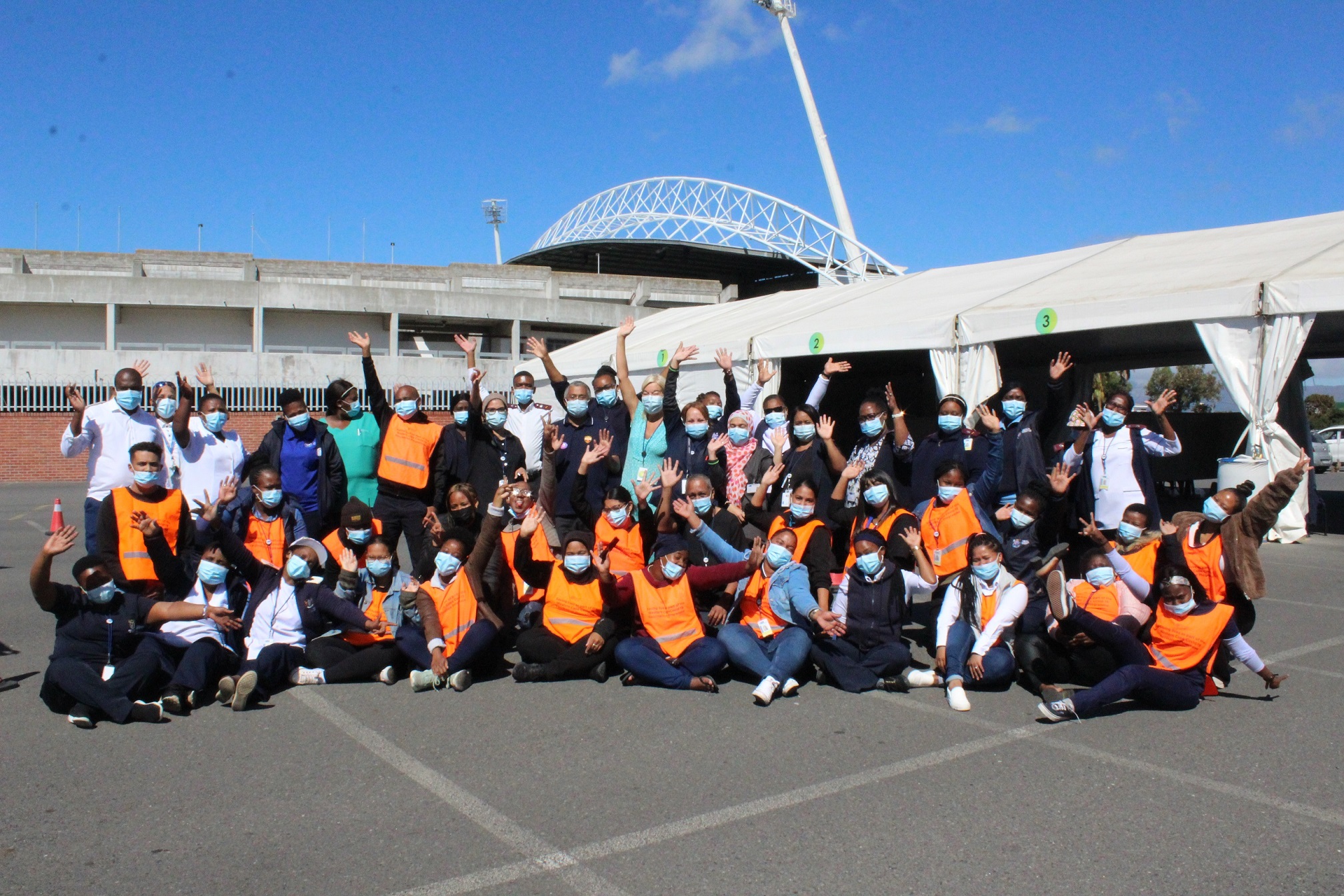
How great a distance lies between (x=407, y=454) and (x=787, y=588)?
303 centimetres

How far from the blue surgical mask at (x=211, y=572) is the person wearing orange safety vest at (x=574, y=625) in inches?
69.5

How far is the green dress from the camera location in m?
7.73

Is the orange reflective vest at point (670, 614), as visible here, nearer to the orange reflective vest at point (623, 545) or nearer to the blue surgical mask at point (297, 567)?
the orange reflective vest at point (623, 545)

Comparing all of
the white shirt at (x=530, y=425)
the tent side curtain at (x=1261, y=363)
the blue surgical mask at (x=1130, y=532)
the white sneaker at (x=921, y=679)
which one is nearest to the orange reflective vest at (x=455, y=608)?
the white shirt at (x=530, y=425)

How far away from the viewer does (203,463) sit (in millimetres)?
7582

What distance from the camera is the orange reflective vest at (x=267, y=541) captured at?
21.7 feet

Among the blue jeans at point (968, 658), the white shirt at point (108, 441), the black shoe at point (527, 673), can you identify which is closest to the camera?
the blue jeans at point (968, 658)

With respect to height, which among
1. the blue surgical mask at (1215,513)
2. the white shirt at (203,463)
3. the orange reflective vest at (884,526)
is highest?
the white shirt at (203,463)

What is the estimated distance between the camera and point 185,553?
640cm

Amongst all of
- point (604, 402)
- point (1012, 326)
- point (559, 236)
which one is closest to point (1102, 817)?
point (604, 402)

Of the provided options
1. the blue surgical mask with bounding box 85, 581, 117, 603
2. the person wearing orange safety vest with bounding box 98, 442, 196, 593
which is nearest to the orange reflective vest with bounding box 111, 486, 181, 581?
the person wearing orange safety vest with bounding box 98, 442, 196, 593

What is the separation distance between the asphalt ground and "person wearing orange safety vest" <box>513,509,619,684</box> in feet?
0.51

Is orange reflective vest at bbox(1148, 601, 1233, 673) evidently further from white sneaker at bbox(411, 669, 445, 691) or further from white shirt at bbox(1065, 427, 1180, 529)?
white sneaker at bbox(411, 669, 445, 691)

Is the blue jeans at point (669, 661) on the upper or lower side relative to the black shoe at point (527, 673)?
upper
